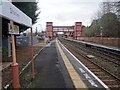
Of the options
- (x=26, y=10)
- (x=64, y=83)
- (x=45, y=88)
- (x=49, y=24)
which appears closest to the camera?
(x=45, y=88)

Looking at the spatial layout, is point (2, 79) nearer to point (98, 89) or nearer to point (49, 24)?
point (98, 89)

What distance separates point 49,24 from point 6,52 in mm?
98777

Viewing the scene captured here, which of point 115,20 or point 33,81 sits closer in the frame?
point 33,81

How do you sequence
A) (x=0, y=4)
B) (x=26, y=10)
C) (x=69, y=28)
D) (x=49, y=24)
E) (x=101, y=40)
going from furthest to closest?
(x=69, y=28) < (x=49, y=24) < (x=101, y=40) < (x=26, y=10) < (x=0, y=4)

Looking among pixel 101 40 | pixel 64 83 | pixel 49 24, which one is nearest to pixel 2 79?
pixel 64 83

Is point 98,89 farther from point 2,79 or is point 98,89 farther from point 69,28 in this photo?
point 69,28

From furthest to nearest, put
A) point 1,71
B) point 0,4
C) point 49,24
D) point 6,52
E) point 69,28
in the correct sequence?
point 69,28 → point 49,24 → point 6,52 → point 1,71 → point 0,4

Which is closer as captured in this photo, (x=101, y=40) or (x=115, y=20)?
(x=115, y=20)

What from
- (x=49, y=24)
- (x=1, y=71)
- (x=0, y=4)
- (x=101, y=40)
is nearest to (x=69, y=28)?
(x=49, y=24)

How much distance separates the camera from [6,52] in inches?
964

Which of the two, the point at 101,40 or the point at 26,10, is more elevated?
the point at 26,10

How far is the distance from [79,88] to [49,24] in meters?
113

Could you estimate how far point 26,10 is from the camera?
3209cm

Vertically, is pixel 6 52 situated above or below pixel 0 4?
below
